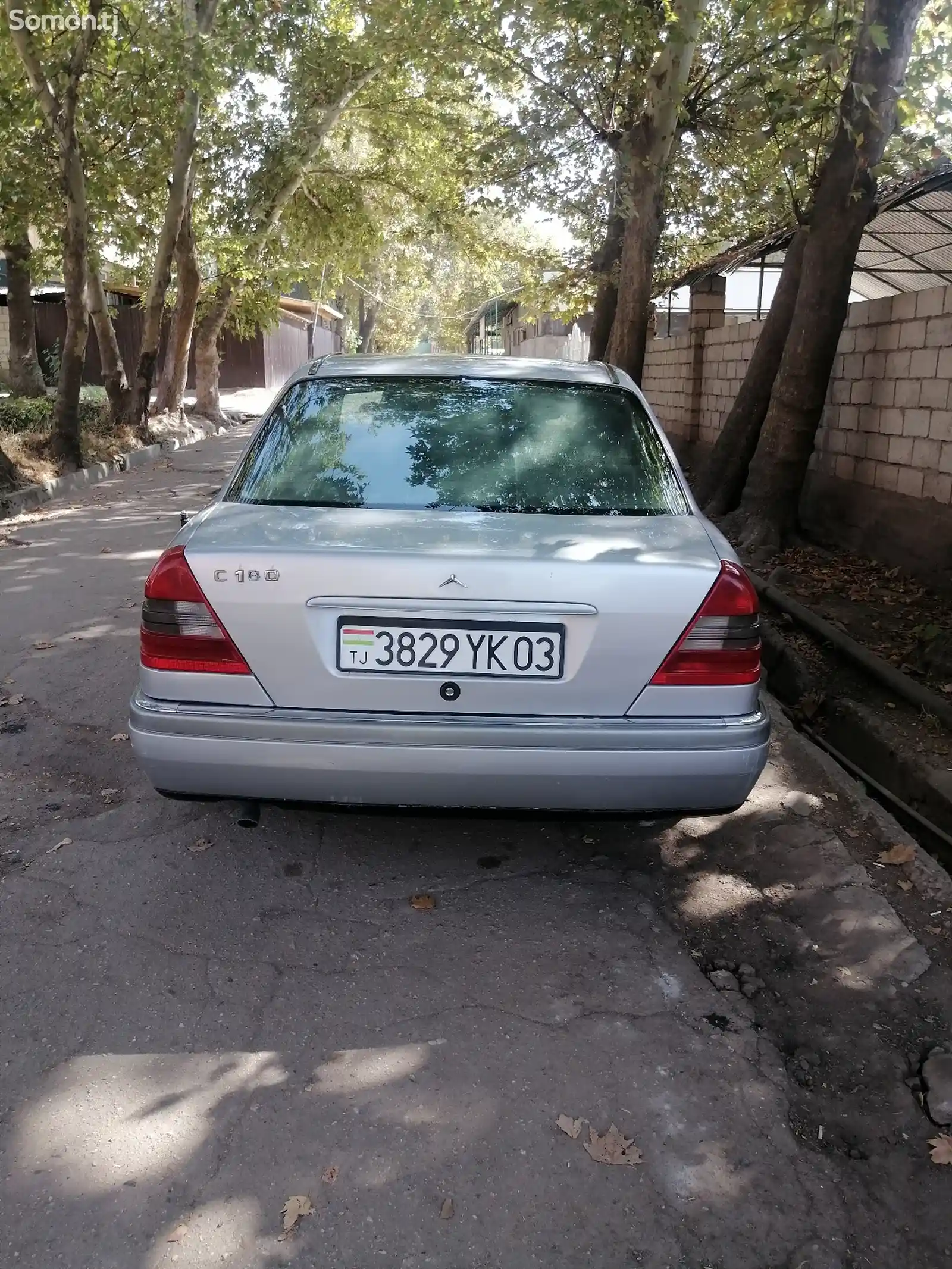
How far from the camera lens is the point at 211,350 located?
78.7 ft

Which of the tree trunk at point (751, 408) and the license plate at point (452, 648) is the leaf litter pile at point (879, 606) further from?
the license plate at point (452, 648)

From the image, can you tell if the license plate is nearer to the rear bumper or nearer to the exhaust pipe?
the rear bumper

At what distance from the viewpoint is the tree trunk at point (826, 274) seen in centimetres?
694

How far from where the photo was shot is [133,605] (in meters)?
7.12

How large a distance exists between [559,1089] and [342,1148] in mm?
514

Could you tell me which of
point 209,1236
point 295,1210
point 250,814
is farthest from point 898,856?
point 209,1236

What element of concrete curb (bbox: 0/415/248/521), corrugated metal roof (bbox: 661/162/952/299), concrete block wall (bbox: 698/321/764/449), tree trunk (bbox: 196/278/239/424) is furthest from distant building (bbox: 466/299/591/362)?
tree trunk (bbox: 196/278/239/424)

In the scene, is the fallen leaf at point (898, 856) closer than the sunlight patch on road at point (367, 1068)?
No

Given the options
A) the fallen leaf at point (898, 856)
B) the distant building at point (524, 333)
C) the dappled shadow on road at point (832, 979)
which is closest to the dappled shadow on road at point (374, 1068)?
the dappled shadow on road at point (832, 979)

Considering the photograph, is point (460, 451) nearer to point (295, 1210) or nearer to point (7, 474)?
point (295, 1210)

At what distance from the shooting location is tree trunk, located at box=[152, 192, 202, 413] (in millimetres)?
19008

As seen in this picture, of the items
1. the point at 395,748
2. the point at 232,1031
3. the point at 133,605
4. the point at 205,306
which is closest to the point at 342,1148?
the point at 232,1031

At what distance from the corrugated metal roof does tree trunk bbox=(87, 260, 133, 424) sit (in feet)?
28.6

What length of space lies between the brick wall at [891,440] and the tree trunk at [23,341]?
636 inches
